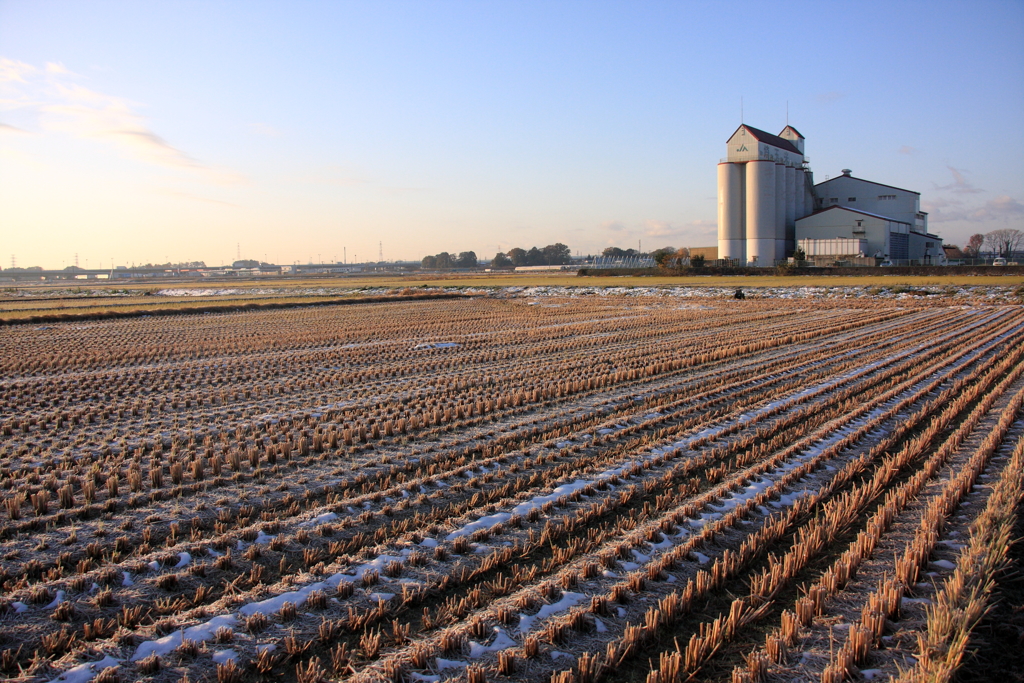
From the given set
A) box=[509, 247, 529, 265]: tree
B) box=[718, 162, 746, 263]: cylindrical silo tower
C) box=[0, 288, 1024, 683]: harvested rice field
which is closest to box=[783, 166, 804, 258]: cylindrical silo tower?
box=[718, 162, 746, 263]: cylindrical silo tower

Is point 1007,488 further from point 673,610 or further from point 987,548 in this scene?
point 673,610

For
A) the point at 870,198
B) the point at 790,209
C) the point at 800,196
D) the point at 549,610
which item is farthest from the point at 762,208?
the point at 549,610

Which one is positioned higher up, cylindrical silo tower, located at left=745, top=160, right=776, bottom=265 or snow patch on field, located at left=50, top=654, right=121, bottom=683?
cylindrical silo tower, located at left=745, top=160, right=776, bottom=265

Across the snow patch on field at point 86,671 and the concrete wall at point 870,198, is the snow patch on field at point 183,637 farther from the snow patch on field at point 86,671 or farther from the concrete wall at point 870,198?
the concrete wall at point 870,198

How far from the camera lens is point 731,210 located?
70.8 m

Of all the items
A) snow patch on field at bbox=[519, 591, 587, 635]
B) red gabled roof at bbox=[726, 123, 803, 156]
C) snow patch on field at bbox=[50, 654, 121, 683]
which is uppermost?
red gabled roof at bbox=[726, 123, 803, 156]

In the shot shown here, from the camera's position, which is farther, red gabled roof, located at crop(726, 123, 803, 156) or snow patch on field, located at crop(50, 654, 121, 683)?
red gabled roof, located at crop(726, 123, 803, 156)

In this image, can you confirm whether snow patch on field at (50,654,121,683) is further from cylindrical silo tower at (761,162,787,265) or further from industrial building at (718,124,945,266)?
cylindrical silo tower at (761,162,787,265)

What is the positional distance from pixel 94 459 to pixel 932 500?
9.79 meters

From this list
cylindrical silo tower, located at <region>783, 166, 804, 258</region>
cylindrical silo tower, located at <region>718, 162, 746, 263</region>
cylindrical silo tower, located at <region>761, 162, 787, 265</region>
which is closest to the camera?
cylindrical silo tower, located at <region>761, 162, 787, 265</region>

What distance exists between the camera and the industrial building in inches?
2581

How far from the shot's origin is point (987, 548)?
16.5 ft

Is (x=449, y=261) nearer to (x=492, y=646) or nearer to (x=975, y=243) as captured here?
(x=975, y=243)

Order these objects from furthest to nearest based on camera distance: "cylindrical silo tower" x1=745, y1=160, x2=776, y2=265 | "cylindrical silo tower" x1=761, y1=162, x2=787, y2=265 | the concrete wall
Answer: the concrete wall → "cylindrical silo tower" x1=761, y1=162, x2=787, y2=265 → "cylindrical silo tower" x1=745, y1=160, x2=776, y2=265
